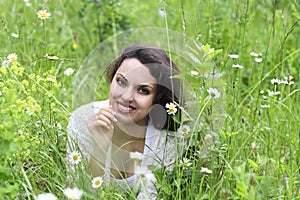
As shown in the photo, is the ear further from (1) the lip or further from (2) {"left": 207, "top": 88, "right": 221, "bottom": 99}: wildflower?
(2) {"left": 207, "top": 88, "right": 221, "bottom": 99}: wildflower

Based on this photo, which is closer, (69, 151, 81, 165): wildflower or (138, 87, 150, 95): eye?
(69, 151, 81, 165): wildflower

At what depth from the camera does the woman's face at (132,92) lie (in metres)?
2.10

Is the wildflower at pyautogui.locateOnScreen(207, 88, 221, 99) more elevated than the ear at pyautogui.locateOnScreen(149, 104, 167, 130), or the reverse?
the wildflower at pyautogui.locateOnScreen(207, 88, 221, 99)

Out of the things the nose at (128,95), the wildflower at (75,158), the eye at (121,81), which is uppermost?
the eye at (121,81)

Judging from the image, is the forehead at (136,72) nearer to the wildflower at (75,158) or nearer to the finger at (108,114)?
the finger at (108,114)

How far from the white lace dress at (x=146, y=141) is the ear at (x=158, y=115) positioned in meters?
0.02

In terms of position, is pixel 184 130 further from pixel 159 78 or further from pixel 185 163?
pixel 159 78

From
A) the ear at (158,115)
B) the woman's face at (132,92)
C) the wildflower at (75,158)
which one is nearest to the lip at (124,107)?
the woman's face at (132,92)

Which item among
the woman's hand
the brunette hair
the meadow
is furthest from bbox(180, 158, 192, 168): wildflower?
the woman's hand

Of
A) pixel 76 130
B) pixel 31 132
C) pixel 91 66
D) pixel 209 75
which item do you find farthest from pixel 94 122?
pixel 91 66

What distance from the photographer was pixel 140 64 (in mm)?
2152

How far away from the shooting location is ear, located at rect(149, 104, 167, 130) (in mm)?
2191

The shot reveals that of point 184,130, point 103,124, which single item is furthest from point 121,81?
point 184,130

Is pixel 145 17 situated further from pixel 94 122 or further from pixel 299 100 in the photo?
pixel 94 122
